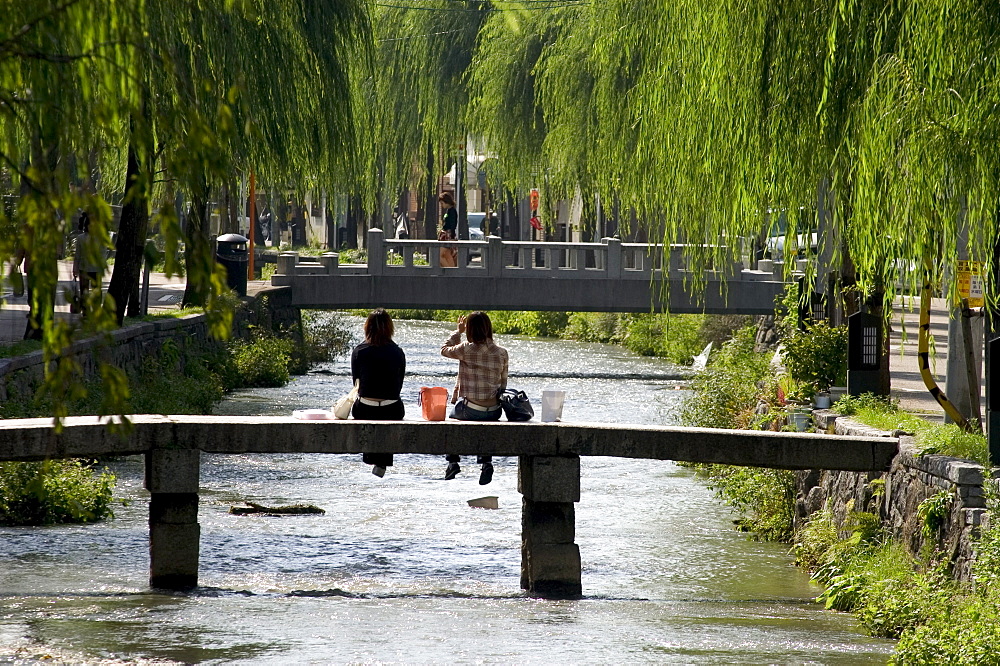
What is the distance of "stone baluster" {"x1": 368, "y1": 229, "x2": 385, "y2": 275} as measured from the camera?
32.2 meters

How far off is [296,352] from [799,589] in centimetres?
1967

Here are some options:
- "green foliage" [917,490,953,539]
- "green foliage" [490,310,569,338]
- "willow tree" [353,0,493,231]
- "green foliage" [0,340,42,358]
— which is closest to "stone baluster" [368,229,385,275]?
"willow tree" [353,0,493,231]

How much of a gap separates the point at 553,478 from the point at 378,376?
63.3 inches

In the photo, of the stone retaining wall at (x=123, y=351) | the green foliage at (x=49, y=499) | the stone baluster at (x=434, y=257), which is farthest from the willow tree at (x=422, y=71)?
the green foliage at (x=49, y=499)

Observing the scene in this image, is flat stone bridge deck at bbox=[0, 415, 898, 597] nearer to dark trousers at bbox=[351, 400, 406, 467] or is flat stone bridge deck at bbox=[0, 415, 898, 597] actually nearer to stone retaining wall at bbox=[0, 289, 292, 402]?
dark trousers at bbox=[351, 400, 406, 467]

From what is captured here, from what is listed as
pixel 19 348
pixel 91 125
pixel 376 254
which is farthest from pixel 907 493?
pixel 376 254

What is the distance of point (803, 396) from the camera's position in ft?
48.9

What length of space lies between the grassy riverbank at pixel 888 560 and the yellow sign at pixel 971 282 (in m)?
0.91

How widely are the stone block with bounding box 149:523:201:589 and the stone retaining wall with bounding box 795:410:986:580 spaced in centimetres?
493

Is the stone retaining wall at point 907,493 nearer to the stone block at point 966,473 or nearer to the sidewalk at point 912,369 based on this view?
the stone block at point 966,473

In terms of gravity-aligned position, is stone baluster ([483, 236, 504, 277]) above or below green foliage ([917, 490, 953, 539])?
above

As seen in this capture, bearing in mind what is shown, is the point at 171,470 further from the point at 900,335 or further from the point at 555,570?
the point at 900,335

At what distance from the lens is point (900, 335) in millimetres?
22766

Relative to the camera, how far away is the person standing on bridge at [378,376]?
1170 cm
